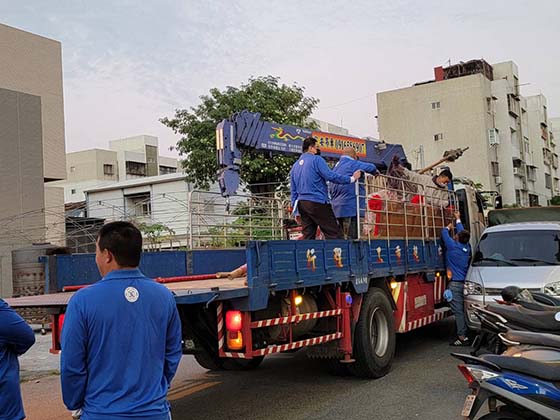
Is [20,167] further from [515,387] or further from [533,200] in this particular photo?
[533,200]

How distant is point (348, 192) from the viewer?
27.1ft

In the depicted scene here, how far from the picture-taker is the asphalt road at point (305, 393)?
19.8 feet

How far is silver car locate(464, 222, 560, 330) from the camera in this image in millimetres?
7891

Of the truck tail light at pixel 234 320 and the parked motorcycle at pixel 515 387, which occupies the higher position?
the truck tail light at pixel 234 320

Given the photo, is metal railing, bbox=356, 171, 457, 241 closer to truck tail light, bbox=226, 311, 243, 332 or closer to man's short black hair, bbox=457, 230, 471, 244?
man's short black hair, bbox=457, 230, 471, 244

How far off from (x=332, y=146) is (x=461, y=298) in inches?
Answer: 132

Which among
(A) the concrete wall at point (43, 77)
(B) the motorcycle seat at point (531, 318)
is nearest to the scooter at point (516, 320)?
(B) the motorcycle seat at point (531, 318)

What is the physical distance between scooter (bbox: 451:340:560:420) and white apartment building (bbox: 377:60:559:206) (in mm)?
35733

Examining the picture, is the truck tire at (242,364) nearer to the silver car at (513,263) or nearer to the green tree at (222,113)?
the silver car at (513,263)

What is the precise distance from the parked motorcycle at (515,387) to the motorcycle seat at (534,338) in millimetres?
59

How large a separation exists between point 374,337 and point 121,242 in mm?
5201

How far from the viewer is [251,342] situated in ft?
17.8

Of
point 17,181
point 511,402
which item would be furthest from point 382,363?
point 17,181

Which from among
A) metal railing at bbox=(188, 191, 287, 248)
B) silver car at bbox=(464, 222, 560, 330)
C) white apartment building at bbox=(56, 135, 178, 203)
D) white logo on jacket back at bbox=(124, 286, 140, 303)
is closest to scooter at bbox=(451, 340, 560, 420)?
white logo on jacket back at bbox=(124, 286, 140, 303)
